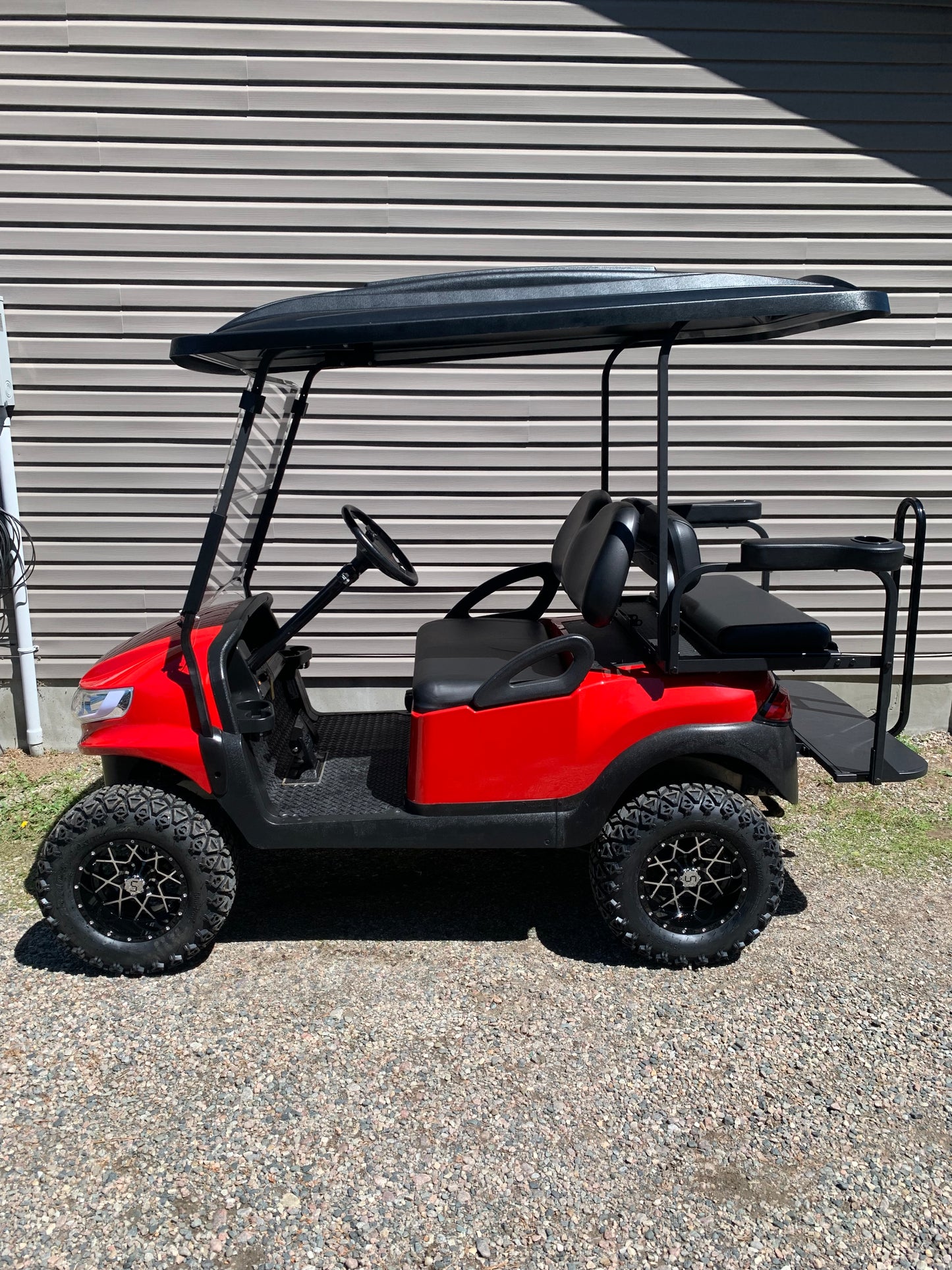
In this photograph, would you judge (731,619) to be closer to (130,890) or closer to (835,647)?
(835,647)

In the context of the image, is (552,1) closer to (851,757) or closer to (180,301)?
(180,301)

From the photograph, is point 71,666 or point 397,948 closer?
point 397,948

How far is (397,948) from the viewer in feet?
10.0

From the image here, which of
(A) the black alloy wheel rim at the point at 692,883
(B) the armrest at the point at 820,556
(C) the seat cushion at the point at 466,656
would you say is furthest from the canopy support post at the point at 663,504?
(A) the black alloy wheel rim at the point at 692,883

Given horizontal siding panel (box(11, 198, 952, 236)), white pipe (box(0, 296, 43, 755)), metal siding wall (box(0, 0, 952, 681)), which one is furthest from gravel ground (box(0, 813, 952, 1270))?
horizontal siding panel (box(11, 198, 952, 236))

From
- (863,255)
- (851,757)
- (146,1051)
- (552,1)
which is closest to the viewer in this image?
(146,1051)

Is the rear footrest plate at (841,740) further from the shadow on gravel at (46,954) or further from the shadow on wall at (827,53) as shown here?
the shadow on wall at (827,53)

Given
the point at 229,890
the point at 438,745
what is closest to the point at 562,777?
the point at 438,745

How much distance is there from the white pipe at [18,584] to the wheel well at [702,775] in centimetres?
298

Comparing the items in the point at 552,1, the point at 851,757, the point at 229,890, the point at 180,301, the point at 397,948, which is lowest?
the point at 397,948

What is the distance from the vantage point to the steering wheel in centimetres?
305

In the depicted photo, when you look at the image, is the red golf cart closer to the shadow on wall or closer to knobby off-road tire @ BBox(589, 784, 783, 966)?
knobby off-road tire @ BBox(589, 784, 783, 966)

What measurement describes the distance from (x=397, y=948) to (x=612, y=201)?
128 inches

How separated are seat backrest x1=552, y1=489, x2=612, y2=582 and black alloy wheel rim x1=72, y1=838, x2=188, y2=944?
62.8 inches
